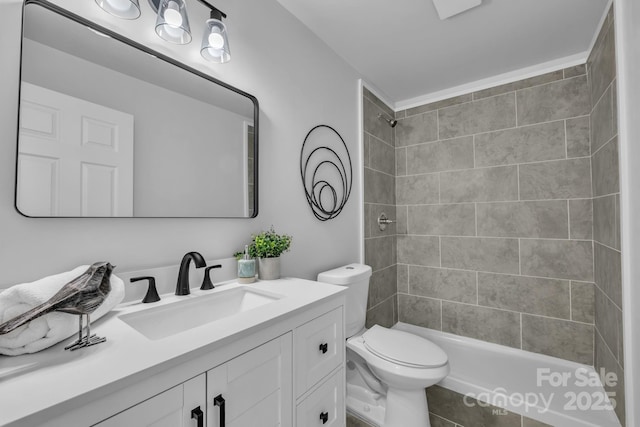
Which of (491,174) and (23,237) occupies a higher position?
(491,174)

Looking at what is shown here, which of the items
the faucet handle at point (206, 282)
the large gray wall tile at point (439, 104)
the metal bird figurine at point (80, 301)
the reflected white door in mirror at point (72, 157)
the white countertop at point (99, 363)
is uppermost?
the large gray wall tile at point (439, 104)

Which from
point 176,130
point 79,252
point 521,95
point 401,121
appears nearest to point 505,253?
point 521,95

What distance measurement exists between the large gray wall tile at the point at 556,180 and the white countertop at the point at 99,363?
7.24ft

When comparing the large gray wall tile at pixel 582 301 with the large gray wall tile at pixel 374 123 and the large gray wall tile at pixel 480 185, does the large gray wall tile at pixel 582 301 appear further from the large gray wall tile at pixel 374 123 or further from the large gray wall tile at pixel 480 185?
the large gray wall tile at pixel 374 123

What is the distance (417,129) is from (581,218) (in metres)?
1.41

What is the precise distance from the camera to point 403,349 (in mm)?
1537

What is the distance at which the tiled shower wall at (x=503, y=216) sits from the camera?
2020mm

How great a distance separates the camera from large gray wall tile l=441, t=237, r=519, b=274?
7.32 feet

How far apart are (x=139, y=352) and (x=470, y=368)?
2.27 m

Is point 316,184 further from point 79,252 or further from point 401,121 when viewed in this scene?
point 401,121

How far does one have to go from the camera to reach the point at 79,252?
34.7 inches

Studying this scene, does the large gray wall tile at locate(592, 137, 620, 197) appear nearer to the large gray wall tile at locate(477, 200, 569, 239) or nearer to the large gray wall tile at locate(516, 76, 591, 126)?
the large gray wall tile at locate(477, 200, 569, 239)

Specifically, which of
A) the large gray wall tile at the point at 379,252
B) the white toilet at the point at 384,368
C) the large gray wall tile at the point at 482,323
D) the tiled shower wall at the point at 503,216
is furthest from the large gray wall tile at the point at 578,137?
the white toilet at the point at 384,368

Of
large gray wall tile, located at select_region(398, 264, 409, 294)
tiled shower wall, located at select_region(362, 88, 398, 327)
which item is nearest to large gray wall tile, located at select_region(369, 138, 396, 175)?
tiled shower wall, located at select_region(362, 88, 398, 327)
